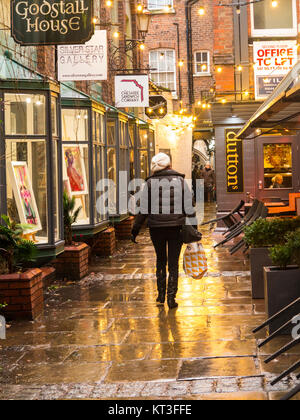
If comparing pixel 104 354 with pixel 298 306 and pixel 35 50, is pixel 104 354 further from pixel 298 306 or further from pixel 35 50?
pixel 35 50

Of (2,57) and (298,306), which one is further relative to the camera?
(2,57)

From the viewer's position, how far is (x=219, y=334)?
7.68m

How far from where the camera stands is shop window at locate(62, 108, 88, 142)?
45.3 ft

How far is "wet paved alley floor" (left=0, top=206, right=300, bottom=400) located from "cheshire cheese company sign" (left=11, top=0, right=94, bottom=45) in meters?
3.56

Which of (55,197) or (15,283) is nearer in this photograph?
(15,283)

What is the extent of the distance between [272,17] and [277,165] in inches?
177

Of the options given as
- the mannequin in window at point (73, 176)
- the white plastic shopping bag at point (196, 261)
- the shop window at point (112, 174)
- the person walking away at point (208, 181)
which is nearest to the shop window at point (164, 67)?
the person walking away at point (208, 181)

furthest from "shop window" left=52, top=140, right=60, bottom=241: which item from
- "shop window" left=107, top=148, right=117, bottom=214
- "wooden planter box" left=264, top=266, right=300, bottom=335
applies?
"shop window" left=107, top=148, right=117, bottom=214

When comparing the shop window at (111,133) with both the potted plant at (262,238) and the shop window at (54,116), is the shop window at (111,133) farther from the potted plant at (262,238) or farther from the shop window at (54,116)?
the potted plant at (262,238)

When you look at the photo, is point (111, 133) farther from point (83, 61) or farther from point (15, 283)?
point (15, 283)

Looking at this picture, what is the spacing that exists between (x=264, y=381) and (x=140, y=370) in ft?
3.77

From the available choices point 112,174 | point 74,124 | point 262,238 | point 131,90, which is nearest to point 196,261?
point 262,238

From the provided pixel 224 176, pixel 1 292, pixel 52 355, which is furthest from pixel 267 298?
pixel 224 176

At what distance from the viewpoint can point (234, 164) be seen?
868 inches
